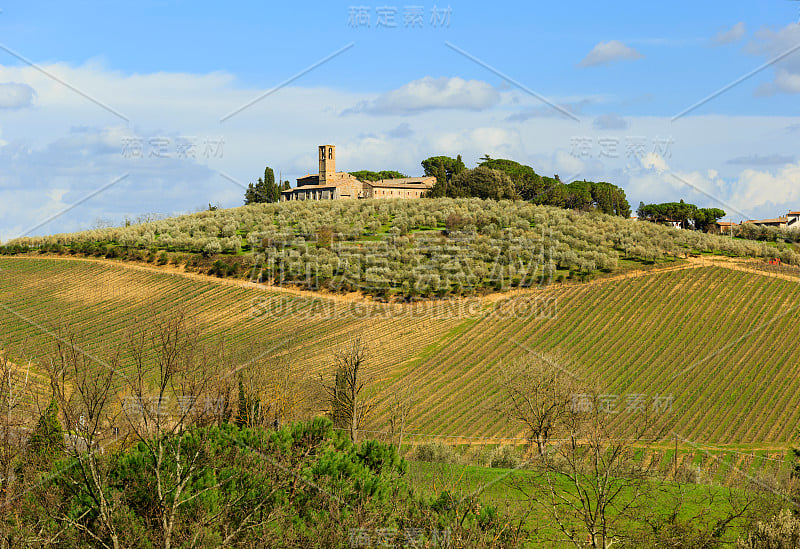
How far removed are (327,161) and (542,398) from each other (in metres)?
85.3

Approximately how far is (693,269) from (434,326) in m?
21.2

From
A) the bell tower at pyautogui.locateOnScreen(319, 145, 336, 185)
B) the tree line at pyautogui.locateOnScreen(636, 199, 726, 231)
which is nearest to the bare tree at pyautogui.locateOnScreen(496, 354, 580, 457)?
the tree line at pyautogui.locateOnScreen(636, 199, 726, 231)

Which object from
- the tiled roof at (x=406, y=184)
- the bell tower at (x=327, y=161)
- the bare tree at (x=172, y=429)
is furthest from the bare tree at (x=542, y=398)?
the bell tower at (x=327, y=161)

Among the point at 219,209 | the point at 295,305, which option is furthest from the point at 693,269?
the point at 219,209

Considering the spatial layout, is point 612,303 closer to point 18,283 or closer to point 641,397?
point 641,397

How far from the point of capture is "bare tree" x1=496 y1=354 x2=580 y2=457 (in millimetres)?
26891

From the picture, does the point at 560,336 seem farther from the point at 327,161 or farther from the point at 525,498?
the point at 327,161

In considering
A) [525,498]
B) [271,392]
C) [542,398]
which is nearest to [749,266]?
[542,398]

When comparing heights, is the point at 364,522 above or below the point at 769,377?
above

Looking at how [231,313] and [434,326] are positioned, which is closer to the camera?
[434,326]

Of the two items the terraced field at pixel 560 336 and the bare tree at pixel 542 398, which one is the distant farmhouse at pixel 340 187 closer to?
the terraced field at pixel 560 336

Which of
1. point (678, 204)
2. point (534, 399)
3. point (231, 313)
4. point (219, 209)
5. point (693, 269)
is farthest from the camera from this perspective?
point (678, 204)

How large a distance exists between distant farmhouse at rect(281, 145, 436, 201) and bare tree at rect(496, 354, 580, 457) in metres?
72.0

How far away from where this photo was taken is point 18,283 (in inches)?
2224
